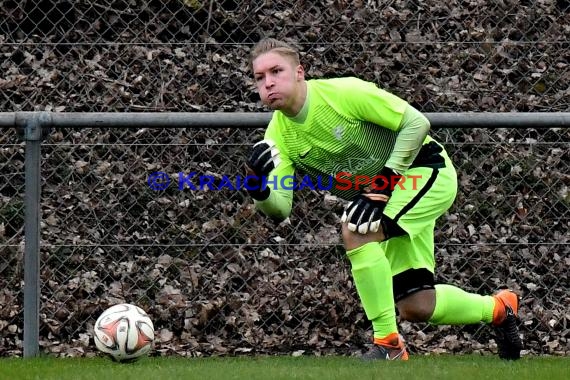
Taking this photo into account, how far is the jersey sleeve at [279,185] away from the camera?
564 cm

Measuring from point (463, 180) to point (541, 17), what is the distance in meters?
2.35

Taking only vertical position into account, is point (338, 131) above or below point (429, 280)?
above

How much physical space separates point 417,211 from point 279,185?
2.36ft

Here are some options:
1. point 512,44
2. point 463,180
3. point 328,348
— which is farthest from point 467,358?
point 512,44

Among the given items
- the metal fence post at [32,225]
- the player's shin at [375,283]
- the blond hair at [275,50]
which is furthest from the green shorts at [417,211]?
the metal fence post at [32,225]

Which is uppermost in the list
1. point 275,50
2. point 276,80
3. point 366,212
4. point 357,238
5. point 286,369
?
point 275,50

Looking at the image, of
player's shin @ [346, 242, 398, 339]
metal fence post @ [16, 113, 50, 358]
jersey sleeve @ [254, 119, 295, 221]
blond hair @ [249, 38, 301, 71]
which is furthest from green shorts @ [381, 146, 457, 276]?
metal fence post @ [16, 113, 50, 358]

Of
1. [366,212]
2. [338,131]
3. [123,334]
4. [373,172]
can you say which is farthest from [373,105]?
[123,334]

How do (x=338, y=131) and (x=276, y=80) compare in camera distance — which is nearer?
(x=276, y=80)

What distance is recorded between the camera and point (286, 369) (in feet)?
16.9

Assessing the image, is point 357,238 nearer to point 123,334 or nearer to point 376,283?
point 376,283

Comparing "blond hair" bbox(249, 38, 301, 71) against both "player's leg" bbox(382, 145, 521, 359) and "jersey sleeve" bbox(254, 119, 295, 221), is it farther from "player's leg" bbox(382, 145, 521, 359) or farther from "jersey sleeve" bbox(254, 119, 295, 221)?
"player's leg" bbox(382, 145, 521, 359)

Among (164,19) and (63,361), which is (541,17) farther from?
(63,361)

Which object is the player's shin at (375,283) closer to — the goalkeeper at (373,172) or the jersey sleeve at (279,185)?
the goalkeeper at (373,172)
